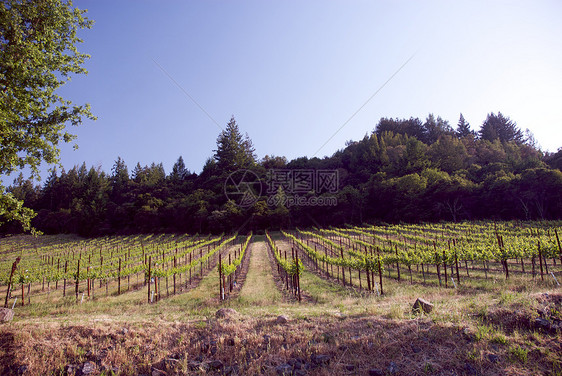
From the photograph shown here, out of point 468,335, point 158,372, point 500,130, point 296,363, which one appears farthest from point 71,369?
point 500,130

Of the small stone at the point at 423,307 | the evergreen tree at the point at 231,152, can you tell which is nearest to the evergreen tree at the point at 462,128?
the evergreen tree at the point at 231,152

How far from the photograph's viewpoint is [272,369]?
381 centimetres

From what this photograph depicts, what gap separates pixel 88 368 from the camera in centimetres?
420

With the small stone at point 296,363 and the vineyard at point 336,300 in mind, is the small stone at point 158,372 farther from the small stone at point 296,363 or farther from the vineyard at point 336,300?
the small stone at point 296,363

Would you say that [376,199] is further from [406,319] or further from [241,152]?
[406,319]

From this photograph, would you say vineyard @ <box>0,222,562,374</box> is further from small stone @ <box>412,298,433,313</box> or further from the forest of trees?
the forest of trees

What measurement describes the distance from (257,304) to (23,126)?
10.3 m

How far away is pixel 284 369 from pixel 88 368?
3.50 meters

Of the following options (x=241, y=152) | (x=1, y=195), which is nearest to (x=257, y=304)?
(x=1, y=195)

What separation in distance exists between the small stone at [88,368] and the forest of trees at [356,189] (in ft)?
99.6

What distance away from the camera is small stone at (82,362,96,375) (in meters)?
4.13

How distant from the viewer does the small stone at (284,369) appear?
3713mm

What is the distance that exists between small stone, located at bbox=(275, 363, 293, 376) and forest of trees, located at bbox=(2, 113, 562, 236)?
3309 cm

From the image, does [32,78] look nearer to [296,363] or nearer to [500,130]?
[296,363]
